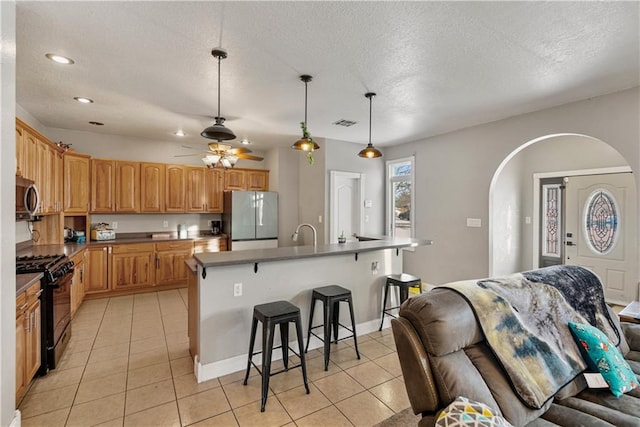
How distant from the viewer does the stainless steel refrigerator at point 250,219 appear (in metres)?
5.85

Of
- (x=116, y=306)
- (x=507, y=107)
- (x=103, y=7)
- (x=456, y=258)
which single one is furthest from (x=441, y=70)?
(x=116, y=306)

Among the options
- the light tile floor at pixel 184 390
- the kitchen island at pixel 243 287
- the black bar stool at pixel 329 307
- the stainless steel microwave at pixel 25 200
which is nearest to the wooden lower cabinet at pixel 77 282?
the light tile floor at pixel 184 390

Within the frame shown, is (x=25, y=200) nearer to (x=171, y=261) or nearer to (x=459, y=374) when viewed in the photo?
(x=171, y=261)

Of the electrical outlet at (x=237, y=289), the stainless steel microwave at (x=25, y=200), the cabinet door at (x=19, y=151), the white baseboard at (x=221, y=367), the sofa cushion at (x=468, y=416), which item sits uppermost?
the cabinet door at (x=19, y=151)

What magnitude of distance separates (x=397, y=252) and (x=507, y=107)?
2318 millimetres

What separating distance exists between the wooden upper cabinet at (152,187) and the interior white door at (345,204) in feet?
10.4

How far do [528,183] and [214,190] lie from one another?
615 centimetres

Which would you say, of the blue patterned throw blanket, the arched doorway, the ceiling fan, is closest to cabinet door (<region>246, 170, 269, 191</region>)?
the ceiling fan

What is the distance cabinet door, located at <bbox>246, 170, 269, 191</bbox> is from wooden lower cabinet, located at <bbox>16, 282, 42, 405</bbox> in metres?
4.25

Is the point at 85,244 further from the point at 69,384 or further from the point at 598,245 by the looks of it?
the point at 598,245

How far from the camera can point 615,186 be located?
15.7ft

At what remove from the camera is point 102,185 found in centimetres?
513

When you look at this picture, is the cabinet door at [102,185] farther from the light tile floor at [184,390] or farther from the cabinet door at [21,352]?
the cabinet door at [21,352]

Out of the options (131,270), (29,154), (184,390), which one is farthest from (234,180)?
(184,390)
